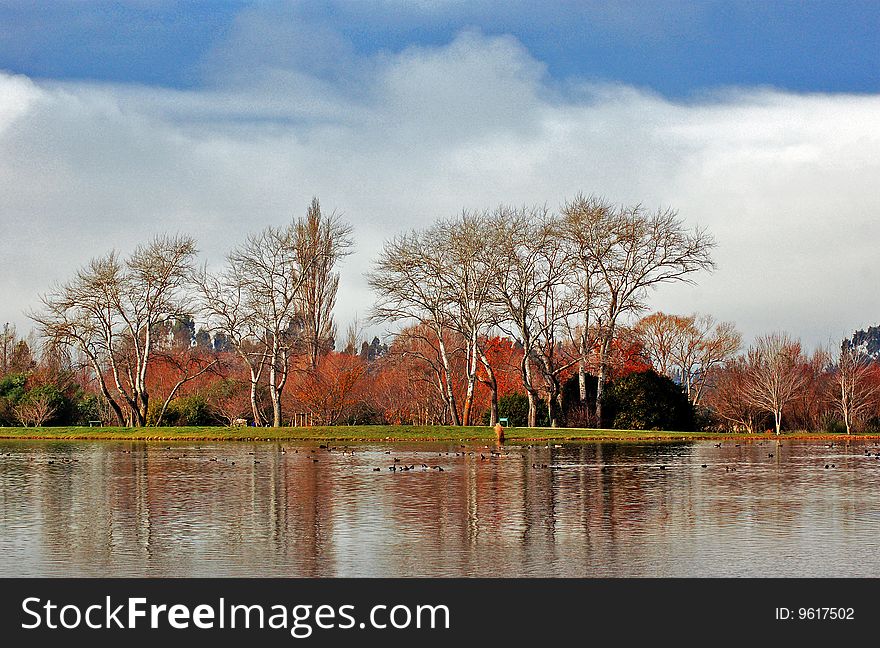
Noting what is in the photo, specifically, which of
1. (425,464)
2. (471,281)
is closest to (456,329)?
(471,281)

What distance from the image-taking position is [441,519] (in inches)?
500

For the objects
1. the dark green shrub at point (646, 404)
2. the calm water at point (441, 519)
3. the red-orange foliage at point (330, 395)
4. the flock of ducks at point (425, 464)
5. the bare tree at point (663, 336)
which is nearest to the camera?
the calm water at point (441, 519)

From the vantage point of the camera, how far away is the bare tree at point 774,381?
48.9m

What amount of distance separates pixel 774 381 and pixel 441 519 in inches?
1591

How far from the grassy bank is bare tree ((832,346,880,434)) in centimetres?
616

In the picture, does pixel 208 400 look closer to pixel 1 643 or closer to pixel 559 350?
pixel 559 350

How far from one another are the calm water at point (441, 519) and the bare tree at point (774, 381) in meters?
26.1

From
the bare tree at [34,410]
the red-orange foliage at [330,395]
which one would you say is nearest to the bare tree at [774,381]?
the red-orange foliage at [330,395]

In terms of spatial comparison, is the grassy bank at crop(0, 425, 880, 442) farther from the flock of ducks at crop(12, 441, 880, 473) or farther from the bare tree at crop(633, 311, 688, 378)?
the bare tree at crop(633, 311, 688, 378)

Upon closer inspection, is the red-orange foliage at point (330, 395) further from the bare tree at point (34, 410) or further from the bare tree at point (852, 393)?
the bare tree at point (852, 393)

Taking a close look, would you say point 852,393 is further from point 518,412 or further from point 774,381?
point 518,412

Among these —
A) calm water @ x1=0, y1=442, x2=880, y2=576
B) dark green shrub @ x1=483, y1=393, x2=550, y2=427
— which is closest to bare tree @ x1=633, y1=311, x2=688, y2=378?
dark green shrub @ x1=483, y1=393, x2=550, y2=427

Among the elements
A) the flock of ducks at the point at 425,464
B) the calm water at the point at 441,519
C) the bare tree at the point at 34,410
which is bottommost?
the flock of ducks at the point at 425,464

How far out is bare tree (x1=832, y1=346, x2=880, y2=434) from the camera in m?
48.4
